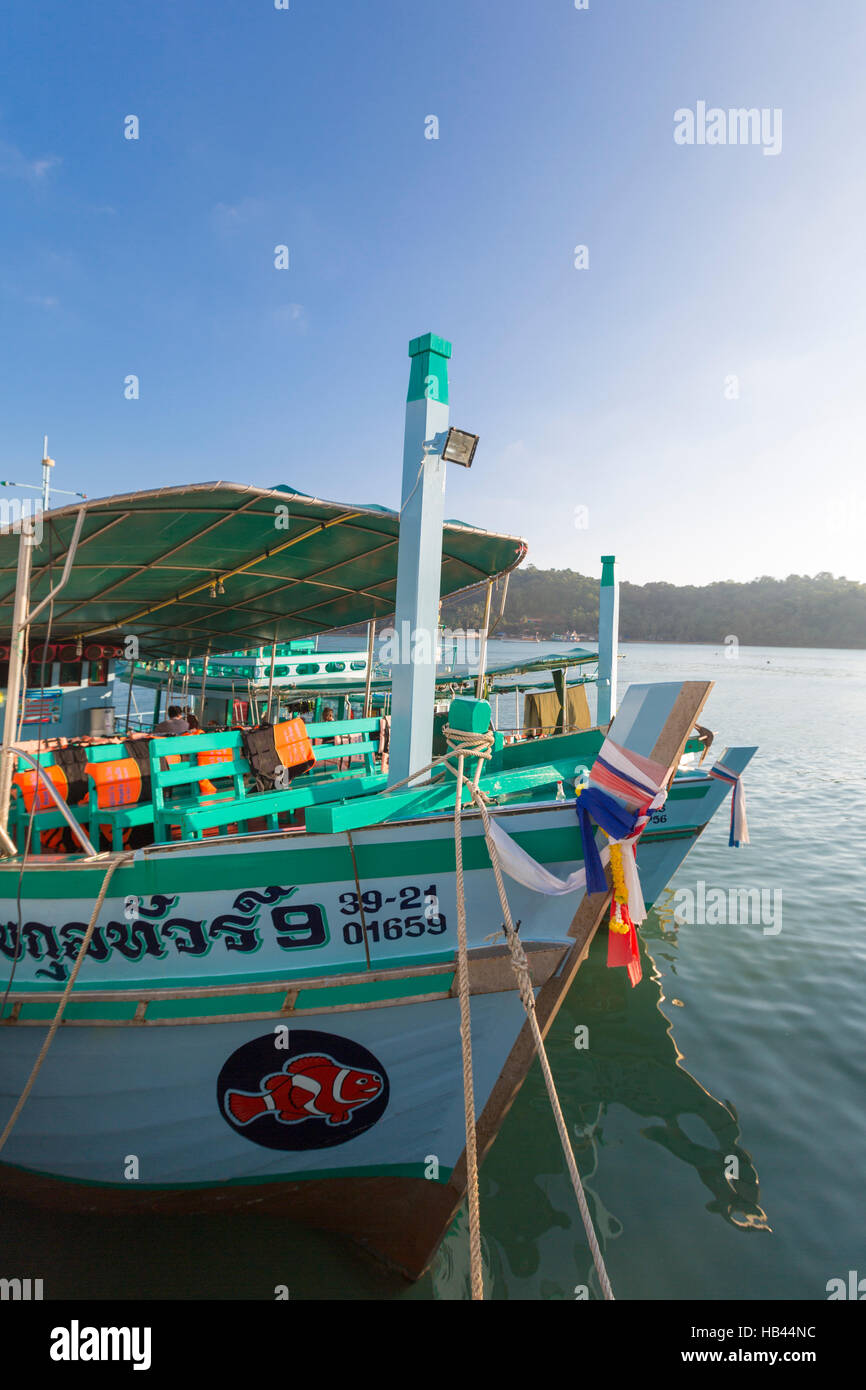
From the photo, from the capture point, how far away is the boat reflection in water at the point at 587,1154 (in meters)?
4.45

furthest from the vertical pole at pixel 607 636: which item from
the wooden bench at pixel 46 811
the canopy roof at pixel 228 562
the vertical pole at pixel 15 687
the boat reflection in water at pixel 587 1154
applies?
the vertical pole at pixel 15 687

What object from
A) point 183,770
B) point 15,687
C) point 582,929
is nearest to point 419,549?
point 183,770

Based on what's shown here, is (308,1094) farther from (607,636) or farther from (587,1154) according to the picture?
(607,636)

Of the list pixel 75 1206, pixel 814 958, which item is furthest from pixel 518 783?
pixel 814 958

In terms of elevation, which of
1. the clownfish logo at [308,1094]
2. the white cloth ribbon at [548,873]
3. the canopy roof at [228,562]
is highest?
the canopy roof at [228,562]

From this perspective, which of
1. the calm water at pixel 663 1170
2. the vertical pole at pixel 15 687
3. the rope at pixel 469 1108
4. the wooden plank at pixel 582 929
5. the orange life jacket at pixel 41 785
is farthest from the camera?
the orange life jacket at pixel 41 785

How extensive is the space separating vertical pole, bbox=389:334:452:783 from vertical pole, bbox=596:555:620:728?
9.01 meters

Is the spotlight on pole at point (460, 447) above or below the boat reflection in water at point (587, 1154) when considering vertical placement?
above

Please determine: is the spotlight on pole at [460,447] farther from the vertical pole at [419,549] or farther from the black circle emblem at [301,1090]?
Result: the black circle emblem at [301,1090]

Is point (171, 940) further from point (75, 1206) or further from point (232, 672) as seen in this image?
point (232, 672)

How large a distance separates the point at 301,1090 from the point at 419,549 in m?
3.75

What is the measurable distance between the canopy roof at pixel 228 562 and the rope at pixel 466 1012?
2.82 metres

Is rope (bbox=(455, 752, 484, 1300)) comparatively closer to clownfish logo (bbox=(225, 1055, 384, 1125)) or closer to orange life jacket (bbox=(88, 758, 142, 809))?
clownfish logo (bbox=(225, 1055, 384, 1125))
